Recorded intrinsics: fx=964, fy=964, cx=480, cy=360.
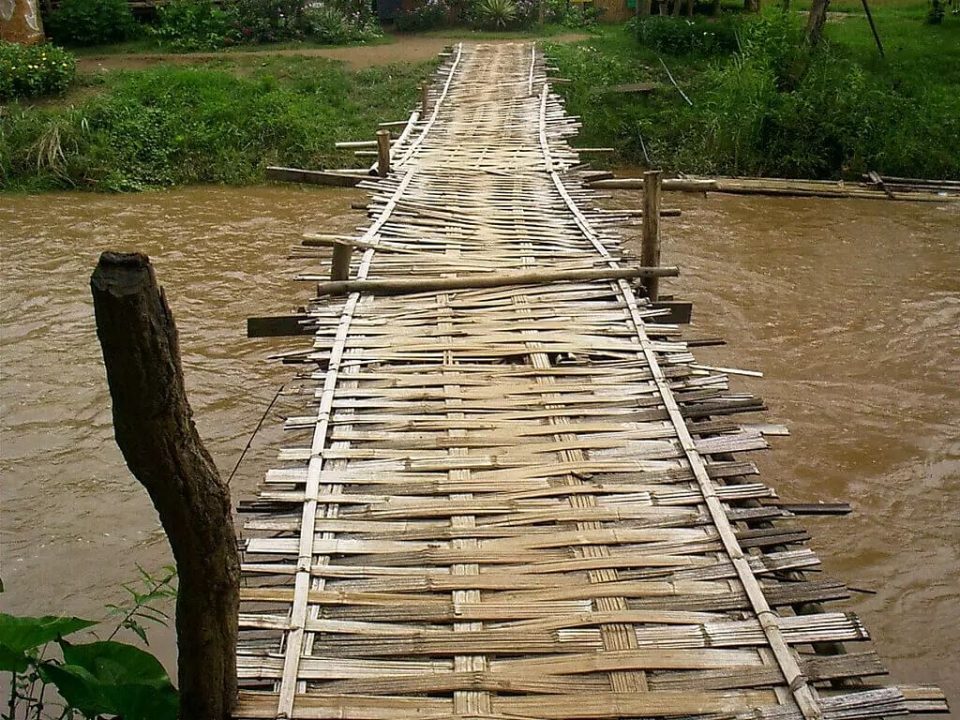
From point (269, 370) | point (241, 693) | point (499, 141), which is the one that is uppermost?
point (499, 141)

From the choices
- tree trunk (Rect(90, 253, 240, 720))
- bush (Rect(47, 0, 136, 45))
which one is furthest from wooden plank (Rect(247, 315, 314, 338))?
bush (Rect(47, 0, 136, 45))

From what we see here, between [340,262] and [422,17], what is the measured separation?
11156 millimetres

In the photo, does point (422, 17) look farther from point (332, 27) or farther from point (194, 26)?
point (194, 26)

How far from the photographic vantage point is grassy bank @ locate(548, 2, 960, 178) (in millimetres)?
10586

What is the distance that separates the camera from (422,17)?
14578 millimetres

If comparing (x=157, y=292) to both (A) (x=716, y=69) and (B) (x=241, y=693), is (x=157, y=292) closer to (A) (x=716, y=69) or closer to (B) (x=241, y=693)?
(B) (x=241, y=693)

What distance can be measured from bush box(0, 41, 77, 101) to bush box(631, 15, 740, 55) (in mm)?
7471

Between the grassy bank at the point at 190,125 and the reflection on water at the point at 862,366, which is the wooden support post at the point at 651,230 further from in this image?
the grassy bank at the point at 190,125

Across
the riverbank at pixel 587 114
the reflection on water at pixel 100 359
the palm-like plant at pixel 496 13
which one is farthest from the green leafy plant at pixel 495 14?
the reflection on water at pixel 100 359

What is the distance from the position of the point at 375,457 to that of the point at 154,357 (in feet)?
5.25

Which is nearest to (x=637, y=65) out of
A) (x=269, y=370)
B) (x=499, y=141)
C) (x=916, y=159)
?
(x=916, y=159)

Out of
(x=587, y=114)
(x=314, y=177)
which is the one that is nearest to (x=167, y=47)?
(x=587, y=114)

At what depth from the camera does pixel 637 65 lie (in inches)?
486

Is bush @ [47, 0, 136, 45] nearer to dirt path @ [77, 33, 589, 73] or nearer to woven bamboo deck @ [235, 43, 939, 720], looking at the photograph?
dirt path @ [77, 33, 589, 73]
